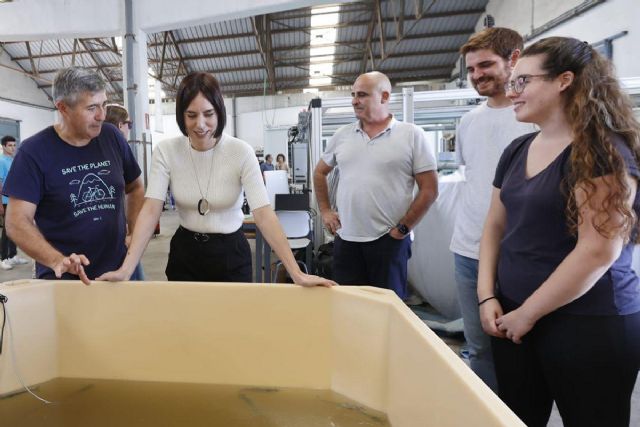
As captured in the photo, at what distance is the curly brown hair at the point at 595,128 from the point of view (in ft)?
1.84

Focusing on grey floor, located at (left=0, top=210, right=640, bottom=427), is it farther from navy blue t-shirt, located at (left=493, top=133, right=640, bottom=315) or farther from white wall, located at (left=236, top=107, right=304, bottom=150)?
white wall, located at (left=236, top=107, right=304, bottom=150)

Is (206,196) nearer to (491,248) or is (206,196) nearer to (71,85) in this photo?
(71,85)

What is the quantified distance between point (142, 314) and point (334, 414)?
43cm

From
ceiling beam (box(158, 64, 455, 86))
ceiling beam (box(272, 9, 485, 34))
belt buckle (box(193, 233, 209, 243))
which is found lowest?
belt buckle (box(193, 233, 209, 243))

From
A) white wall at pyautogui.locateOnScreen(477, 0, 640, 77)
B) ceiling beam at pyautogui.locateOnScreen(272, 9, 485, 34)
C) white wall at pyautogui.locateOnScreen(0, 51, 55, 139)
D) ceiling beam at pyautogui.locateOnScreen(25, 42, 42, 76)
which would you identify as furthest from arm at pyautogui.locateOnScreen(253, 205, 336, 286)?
white wall at pyautogui.locateOnScreen(0, 51, 55, 139)

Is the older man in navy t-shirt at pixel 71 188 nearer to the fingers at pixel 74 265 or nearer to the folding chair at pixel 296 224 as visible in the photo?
the fingers at pixel 74 265

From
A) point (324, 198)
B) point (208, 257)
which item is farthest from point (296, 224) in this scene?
point (208, 257)

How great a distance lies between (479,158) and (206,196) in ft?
2.25

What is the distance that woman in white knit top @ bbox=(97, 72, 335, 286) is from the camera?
0.95 m

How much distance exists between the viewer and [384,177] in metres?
1.29

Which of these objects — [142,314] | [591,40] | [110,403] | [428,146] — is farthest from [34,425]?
[591,40]

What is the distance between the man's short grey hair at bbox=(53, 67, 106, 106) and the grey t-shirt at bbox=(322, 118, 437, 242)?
783 mm

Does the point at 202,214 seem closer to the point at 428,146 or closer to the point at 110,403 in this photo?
the point at 110,403

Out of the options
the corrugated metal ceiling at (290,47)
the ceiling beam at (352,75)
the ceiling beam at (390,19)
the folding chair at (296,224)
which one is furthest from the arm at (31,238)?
the ceiling beam at (352,75)
